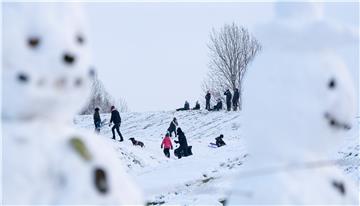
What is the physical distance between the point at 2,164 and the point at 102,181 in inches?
25.7

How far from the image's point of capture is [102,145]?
6344mm

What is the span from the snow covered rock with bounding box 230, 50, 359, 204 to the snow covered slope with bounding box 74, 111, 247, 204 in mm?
851

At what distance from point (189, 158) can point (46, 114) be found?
1651cm

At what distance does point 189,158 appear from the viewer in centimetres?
2250

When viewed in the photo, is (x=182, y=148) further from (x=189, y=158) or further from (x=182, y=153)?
(x=189, y=158)

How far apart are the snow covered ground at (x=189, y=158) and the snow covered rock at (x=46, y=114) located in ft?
3.19

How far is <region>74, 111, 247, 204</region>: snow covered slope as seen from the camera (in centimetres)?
1616

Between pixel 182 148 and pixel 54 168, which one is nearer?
pixel 54 168

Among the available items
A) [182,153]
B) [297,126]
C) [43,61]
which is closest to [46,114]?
[43,61]

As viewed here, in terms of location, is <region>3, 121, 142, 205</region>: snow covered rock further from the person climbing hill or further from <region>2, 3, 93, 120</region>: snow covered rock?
the person climbing hill

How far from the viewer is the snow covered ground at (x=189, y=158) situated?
16.1 meters

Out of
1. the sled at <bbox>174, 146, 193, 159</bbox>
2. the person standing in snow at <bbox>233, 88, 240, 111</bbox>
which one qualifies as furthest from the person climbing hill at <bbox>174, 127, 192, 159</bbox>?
the person standing in snow at <bbox>233, 88, 240, 111</bbox>

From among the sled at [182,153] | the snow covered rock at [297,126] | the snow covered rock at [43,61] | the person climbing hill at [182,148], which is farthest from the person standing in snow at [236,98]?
the snow covered rock at [43,61]

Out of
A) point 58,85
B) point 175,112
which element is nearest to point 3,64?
point 58,85
